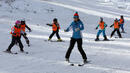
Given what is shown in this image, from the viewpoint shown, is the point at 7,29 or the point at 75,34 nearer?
the point at 75,34

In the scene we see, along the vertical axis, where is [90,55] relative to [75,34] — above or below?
below

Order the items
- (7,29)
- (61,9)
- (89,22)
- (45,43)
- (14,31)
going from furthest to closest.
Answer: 1. (61,9)
2. (89,22)
3. (7,29)
4. (45,43)
5. (14,31)

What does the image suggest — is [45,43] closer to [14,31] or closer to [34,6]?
[14,31]

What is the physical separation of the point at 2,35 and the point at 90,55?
8.64 m

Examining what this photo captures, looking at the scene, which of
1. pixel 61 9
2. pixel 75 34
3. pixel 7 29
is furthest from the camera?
pixel 61 9

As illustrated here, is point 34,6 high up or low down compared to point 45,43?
up

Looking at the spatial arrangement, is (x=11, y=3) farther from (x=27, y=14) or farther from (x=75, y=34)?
(x=75, y=34)

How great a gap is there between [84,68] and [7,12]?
20.1 m

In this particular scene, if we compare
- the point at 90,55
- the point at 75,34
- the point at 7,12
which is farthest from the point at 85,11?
the point at 75,34

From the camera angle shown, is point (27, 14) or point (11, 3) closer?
point (27, 14)

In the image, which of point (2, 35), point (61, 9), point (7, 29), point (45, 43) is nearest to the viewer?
point (45, 43)

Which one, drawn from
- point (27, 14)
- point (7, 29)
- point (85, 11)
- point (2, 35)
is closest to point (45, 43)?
point (2, 35)

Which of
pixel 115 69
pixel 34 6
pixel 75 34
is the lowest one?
pixel 115 69

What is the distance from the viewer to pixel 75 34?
28.5 ft
